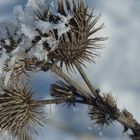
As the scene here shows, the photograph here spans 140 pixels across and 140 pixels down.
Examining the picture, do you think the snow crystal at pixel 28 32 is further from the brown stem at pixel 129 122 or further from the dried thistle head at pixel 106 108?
the brown stem at pixel 129 122

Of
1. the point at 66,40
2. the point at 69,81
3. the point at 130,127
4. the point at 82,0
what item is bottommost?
the point at 130,127

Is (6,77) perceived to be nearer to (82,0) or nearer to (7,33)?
(7,33)

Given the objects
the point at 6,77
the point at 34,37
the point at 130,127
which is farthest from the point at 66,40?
the point at 130,127

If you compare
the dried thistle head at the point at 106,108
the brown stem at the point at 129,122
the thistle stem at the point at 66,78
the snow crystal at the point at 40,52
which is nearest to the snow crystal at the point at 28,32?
the snow crystal at the point at 40,52

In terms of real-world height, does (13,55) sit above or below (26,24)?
below

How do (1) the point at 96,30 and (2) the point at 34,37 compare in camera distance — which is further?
(1) the point at 96,30

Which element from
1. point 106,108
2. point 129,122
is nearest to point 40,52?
point 106,108

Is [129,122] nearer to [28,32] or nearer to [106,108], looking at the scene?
[106,108]

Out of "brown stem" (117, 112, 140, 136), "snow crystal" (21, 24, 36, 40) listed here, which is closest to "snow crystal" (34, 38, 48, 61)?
"snow crystal" (21, 24, 36, 40)
